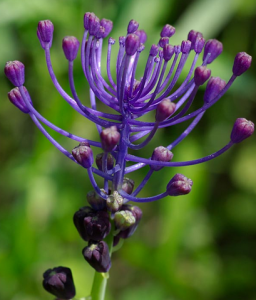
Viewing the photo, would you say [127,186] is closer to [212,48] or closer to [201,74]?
[201,74]

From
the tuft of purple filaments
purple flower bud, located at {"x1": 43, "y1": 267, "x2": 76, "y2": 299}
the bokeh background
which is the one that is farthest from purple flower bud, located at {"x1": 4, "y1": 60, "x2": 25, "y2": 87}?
the bokeh background

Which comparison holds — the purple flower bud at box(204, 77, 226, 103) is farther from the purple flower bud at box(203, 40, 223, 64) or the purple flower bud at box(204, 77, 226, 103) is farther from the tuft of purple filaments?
the purple flower bud at box(203, 40, 223, 64)

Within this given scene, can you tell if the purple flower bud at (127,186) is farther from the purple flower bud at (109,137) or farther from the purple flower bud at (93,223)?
the purple flower bud at (109,137)

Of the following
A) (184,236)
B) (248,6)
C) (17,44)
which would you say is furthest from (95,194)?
(248,6)

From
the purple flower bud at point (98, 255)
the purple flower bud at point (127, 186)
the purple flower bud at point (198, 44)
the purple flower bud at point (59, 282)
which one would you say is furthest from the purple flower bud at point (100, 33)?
the purple flower bud at point (59, 282)

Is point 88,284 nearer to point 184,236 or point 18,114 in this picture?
point 184,236

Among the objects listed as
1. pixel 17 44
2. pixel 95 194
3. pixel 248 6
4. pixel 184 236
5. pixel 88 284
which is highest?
pixel 248 6
